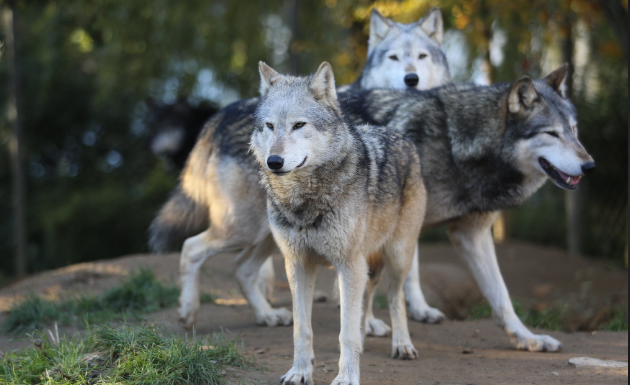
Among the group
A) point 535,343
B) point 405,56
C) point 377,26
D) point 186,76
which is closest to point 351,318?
point 535,343

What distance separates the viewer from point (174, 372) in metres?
3.21

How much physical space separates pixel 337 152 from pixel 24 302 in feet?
10.7

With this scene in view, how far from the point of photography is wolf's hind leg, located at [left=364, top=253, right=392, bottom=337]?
14.8 ft

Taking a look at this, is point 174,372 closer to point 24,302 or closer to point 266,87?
point 266,87

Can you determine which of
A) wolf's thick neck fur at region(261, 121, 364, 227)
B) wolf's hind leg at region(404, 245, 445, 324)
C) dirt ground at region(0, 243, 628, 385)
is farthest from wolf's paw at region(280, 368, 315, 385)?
wolf's hind leg at region(404, 245, 445, 324)

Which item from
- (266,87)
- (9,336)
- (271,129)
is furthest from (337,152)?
(9,336)

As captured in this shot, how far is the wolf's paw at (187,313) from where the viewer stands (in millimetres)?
4734

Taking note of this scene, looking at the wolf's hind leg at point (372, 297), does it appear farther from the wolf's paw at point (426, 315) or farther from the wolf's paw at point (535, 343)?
the wolf's paw at point (535, 343)

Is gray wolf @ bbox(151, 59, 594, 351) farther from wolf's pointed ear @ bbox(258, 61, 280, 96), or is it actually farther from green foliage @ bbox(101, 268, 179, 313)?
wolf's pointed ear @ bbox(258, 61, 280, 96)

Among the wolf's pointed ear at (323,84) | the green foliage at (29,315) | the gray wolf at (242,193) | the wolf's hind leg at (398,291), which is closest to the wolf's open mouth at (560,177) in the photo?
the wolf's hind leg at (398,291)

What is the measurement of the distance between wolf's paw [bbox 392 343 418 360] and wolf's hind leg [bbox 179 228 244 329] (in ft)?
5.07

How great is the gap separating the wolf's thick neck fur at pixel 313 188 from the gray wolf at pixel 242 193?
1.28m

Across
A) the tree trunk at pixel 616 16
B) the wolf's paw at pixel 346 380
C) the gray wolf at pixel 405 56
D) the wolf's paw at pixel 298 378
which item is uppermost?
the tree trunk at pixel 616 16

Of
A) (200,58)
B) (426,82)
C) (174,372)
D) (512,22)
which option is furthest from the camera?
(200,58)
